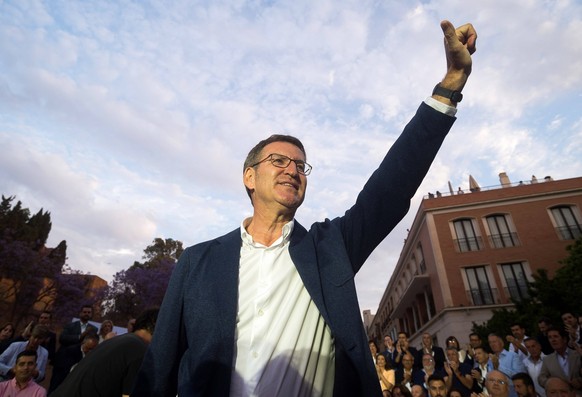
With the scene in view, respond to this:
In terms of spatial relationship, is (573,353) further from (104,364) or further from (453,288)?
(453,288)

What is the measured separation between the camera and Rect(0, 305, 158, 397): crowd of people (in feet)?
9.50

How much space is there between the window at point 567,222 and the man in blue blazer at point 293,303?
26085mm

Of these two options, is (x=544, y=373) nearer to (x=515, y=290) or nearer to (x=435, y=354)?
(x=435, y=354)

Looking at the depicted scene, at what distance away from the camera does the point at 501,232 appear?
22.7 meters

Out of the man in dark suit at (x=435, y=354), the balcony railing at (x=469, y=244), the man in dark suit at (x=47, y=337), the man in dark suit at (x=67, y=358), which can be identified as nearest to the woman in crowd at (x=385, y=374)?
the man in dark suit at (x=435, y=354)

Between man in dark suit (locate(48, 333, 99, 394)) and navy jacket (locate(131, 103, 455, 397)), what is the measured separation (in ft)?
16.9

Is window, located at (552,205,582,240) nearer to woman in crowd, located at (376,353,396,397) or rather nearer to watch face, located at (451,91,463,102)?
woman in crowd, located at (376,353,396,397)

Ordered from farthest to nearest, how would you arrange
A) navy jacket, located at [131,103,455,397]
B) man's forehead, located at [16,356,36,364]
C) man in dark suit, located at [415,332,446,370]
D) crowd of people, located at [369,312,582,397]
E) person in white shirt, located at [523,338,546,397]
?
man in dark suit, located at [415,332,446,370]
person in white shirt, located at [523,338,546,397]
crowd of people, located at [369,312,582,397]
man's forehead, located at [16,356,36,364]
navy jacket, located at [131,103,455,397]

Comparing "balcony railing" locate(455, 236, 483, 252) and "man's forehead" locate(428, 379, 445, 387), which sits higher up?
"balcony railing" locate(455, 236, 483, 252)

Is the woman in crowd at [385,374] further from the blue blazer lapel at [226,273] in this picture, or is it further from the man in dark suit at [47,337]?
the man in dark suit at [47,337]

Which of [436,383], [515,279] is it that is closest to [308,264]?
[436,383]

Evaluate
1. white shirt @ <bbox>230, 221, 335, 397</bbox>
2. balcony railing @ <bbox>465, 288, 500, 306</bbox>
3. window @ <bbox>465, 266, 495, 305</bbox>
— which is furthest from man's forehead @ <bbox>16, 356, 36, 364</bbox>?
window @ <bbox>465, 266, 495, 305</bbox>

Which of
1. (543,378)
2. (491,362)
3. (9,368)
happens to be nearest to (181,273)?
(9,368)

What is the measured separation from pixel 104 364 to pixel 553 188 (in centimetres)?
2751
